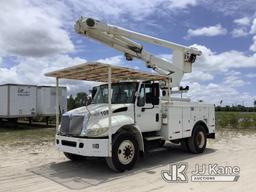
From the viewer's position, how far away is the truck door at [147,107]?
9.27 metres

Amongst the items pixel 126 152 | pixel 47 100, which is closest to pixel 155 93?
pixel 126 152

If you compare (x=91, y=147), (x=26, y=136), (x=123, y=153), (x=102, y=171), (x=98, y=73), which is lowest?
(x=102, y=171)

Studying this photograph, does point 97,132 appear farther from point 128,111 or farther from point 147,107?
point 147,107

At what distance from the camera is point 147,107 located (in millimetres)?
9531

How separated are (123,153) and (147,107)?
176cm

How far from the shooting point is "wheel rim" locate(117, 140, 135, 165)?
8270 mm

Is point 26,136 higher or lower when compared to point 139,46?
lower

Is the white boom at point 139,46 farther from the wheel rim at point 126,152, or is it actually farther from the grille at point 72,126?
the wheel rim at point 126,152

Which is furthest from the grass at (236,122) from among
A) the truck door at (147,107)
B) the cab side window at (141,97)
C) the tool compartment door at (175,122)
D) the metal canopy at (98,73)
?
the cab side window at (141,97)

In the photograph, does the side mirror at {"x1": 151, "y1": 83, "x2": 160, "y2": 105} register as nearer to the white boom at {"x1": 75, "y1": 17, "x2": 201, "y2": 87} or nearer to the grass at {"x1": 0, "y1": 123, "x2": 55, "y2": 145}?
the white boom at {"x1": 75, "y1": 17, "x2": 201, "y2": 87}

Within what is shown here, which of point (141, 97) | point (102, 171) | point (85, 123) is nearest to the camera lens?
point (85, 123)

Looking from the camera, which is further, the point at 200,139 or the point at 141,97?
the point at 200,139

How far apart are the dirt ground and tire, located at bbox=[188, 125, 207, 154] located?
10.9 inches

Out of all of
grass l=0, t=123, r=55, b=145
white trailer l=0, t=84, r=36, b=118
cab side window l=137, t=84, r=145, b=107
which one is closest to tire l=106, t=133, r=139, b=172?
cab side window l=137, t=84, r=145, b=107
